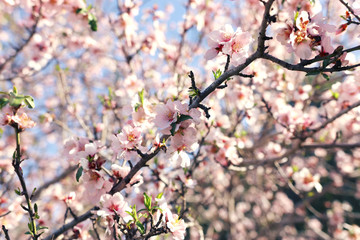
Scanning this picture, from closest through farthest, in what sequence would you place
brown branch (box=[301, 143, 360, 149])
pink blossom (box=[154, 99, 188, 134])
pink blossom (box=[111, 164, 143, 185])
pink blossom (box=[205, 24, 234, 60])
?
1. pink blossom (box=[154, 99, 188, 134])
2. pink blossom (box=[205, 24, 234, 60])
3. pink blossom (box=[111, 164, 143, 185])
4. brown branch (box=[301, 143, 360, 149])

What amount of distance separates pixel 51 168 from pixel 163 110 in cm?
676

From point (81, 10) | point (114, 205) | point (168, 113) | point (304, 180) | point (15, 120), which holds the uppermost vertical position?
point (81, 10)

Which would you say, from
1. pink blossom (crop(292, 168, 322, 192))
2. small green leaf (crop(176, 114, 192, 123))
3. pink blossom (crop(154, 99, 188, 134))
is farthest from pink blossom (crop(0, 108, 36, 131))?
pink blossom (crop(292, 168, 322, 192))

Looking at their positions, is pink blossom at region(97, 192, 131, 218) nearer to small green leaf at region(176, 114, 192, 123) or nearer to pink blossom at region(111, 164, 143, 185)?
pink blossom at region(111, 164, 143, 185)

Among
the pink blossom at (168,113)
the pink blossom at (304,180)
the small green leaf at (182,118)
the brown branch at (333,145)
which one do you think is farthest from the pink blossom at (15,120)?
the pink blossom at (304,180)

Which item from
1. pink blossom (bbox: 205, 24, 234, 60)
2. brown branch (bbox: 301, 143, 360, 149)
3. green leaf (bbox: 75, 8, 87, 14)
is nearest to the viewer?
pink blossom (bbox: 205, 24, 234, 60)

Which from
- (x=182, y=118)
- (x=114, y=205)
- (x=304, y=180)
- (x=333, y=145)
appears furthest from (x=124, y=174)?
(x=304, y=180)

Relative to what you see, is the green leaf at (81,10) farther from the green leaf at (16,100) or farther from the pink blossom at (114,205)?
the pink blossom at (114,205)

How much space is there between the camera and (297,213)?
7.48 m

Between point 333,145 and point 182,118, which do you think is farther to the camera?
point 333,145

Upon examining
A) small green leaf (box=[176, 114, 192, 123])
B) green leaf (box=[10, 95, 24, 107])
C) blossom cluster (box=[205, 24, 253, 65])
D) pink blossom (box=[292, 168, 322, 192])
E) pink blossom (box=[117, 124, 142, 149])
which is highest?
blossom cluster (box=[205, 24, 253, 65])

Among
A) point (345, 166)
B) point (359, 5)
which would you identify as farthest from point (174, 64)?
point (345, 166)

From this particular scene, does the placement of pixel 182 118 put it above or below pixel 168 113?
below

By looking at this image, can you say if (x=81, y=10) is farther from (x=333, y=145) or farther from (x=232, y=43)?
(x=333, y=145)
